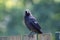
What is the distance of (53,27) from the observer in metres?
14.6

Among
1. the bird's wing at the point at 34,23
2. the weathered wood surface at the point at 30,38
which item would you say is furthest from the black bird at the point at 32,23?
the weathered wood surface at the point at 30,38

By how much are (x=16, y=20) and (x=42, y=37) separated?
10528mm

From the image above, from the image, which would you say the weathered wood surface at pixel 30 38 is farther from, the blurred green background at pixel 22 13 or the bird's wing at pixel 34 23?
the blurred green background at pixel 22 13

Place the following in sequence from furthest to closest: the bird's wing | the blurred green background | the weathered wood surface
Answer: the blurred green background, the bird's wing, the weathered wood surface

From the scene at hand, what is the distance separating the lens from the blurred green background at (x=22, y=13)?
14500 mm

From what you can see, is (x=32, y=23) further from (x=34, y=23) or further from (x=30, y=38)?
(x=30, y=38)

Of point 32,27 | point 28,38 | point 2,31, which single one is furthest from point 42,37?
point 2,31

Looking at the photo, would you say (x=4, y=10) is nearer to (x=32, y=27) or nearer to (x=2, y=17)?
(x=2, y=17)

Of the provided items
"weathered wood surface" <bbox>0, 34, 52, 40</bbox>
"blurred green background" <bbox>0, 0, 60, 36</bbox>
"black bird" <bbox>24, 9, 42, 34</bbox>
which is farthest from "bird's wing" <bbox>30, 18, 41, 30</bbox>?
"blurred green background" <bbox>0, 0, 60, 36</bbox>

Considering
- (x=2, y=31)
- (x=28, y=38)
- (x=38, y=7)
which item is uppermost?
(x=38, y=7)

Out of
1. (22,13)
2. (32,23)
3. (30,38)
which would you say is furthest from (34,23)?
(22,13)

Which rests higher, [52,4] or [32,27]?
[52,4]

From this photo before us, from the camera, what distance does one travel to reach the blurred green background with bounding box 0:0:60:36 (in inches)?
571

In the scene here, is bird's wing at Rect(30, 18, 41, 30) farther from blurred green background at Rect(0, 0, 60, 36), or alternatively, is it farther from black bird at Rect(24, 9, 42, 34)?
blurred green background at Rect(0, 0, 60, 36)
